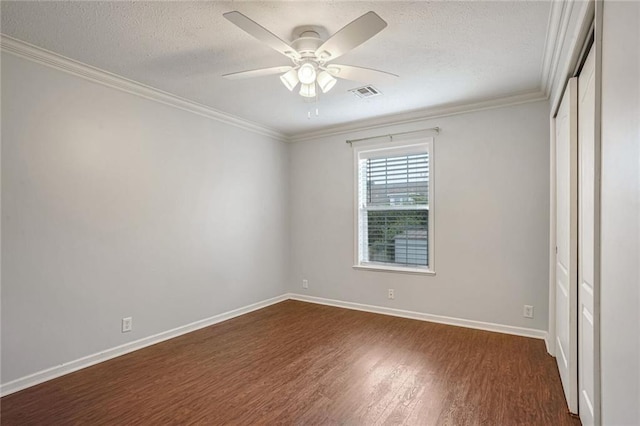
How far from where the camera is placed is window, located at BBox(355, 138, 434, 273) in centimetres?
427

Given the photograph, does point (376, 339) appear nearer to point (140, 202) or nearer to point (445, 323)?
point (445, 323)

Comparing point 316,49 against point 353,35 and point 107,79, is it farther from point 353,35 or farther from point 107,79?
point 107,79

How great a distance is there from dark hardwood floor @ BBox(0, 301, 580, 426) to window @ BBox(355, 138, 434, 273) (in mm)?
1035

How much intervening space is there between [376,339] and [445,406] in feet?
4.14

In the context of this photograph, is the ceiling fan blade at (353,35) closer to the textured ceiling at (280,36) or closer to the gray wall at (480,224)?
the textured ceiling at (280,36)

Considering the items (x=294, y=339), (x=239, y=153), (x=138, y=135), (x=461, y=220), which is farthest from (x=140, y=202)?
(x=461, y=220)

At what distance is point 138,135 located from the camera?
3.32 metres

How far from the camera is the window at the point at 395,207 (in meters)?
4.27

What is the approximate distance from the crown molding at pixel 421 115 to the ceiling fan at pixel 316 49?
1.90m

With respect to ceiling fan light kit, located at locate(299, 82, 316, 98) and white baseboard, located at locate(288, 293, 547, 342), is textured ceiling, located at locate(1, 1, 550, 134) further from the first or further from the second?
white baseboard, located at locate(288, 293, 547, 342)

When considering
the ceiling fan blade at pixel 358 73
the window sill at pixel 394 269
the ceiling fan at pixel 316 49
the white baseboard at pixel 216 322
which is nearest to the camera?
the ceiling fan at pixel 316 49

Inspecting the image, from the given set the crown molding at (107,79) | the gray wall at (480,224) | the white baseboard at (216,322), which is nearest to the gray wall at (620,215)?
the gray wall at (480,224)

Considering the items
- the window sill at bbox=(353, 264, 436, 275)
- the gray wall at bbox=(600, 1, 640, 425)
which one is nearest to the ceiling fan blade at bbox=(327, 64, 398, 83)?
the gray wall at bbox=(600, 1, 640, 425)

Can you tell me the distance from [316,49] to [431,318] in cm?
330
